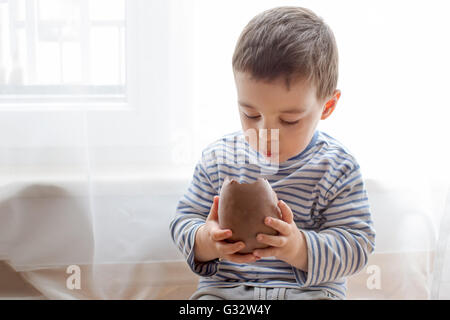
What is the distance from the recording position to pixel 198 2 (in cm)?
107

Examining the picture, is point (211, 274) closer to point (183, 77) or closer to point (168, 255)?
point (168, 255)

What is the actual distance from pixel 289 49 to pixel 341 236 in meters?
0.33

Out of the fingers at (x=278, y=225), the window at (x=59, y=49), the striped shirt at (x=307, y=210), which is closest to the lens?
the fingers at (x=278, y=225)

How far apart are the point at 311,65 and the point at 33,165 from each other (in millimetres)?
624

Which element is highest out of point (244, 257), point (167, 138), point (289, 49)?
point (289, 49)

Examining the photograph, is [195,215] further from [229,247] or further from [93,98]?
[93,98]

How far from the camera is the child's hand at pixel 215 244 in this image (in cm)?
80

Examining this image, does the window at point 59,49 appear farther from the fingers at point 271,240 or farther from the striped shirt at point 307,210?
the fingers at point 271,240

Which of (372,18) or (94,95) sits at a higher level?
(372,18)

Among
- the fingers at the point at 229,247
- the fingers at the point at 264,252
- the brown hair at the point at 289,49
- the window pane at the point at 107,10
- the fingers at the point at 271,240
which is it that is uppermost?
the window pane at the point at 107,10

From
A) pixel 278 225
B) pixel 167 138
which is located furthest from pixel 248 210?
pixel 167 138

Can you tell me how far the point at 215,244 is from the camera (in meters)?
0.85

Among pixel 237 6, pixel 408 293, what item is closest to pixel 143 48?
pixel 237 6

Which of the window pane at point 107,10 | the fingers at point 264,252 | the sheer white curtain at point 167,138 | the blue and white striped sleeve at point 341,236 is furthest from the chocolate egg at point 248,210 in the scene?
the window pane at point 107,10
